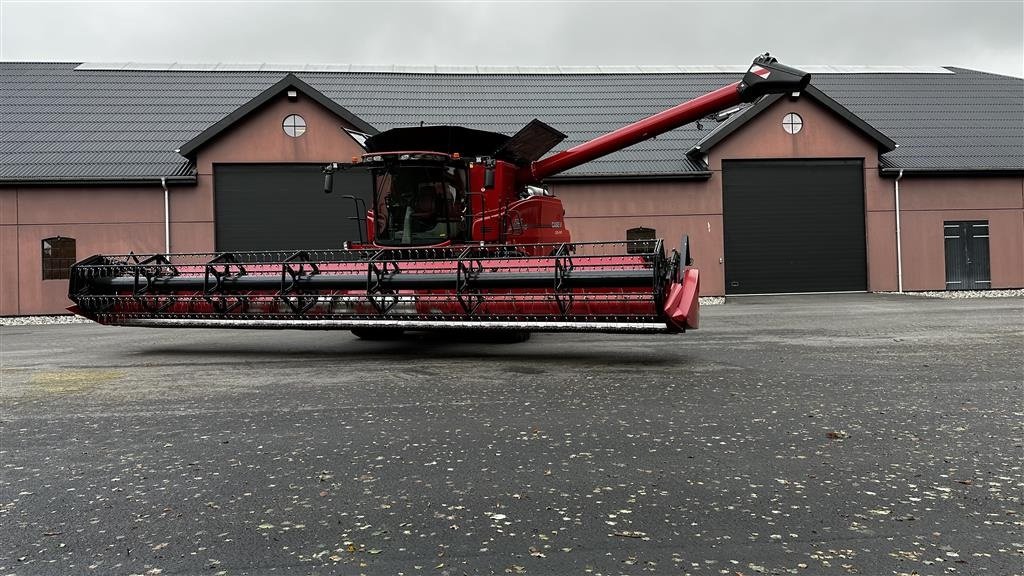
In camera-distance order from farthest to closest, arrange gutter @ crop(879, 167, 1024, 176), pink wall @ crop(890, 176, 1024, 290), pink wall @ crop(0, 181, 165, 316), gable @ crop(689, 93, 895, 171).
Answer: pink wall @ crop(890, 176, 1024, 290) → gutter @ crop(879, 167, 1024, 176) → gable @ crop(689, 93, 895, 171) → pink wall @ crop(0, 181, 165, 316)

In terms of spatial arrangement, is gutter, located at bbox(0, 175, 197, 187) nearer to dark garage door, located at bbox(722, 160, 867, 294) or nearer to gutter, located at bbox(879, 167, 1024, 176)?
dark garage door, located at bbox(722, 160, 867, 294)

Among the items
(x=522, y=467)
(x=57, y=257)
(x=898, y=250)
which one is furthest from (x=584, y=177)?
(x=522, y=467)

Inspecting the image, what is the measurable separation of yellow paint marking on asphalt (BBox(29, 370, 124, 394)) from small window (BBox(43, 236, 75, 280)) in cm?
1230

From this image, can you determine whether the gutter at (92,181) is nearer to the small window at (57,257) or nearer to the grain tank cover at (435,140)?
the small window at (57,257)

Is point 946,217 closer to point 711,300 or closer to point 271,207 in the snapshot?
point 711,300

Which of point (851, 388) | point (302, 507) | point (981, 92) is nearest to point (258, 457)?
point (302, 507)

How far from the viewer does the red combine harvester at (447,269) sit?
8.00 metres

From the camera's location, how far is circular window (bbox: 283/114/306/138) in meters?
19.5

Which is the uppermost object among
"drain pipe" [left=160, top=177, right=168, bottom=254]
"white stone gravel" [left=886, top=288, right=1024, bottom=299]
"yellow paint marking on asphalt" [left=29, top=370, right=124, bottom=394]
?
"drain pipe" [left=160, top=177, right=168, bottom=254]

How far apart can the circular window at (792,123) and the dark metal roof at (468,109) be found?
8.45 feet

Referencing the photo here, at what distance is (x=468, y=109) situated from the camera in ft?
80.2

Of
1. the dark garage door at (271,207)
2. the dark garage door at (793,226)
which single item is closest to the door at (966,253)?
the dark garage door at (793,226)

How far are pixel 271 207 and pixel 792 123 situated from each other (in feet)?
49.0

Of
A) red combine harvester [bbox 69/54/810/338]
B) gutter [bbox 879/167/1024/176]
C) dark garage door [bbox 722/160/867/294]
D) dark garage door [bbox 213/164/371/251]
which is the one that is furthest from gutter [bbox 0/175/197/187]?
gutter [bbox 879/167/1024/176]
